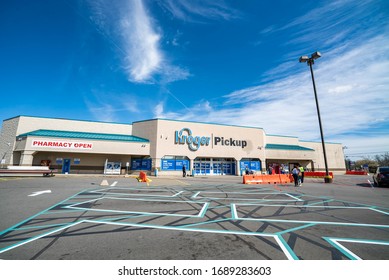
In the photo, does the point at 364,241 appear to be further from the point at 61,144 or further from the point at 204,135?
the point at 61,144

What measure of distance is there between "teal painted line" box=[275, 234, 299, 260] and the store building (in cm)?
2626

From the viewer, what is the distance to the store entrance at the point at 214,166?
32.5 meters

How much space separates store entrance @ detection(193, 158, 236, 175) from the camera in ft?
107

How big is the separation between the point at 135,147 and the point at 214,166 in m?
14.5

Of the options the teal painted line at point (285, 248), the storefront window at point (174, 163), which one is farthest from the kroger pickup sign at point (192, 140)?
the teal painted line at point (285, 248)

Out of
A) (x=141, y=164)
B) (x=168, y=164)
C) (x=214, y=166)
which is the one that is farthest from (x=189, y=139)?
(x=141, y=164)

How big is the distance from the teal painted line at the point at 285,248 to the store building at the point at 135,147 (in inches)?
1034

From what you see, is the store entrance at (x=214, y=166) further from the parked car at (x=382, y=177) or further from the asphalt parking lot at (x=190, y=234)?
the asphalt parking lot at (x=190, y=234)

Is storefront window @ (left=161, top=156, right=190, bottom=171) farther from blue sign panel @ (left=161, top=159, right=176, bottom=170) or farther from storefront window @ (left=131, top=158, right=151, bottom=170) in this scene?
storefront window @ (left=131, top=158, right=151, bottom=170)

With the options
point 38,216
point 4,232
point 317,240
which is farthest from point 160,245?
point 38,216

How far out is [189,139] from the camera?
31.4 meters

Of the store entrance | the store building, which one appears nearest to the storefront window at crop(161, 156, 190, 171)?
the store building

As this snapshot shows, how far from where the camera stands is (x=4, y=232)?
13.6 feet
